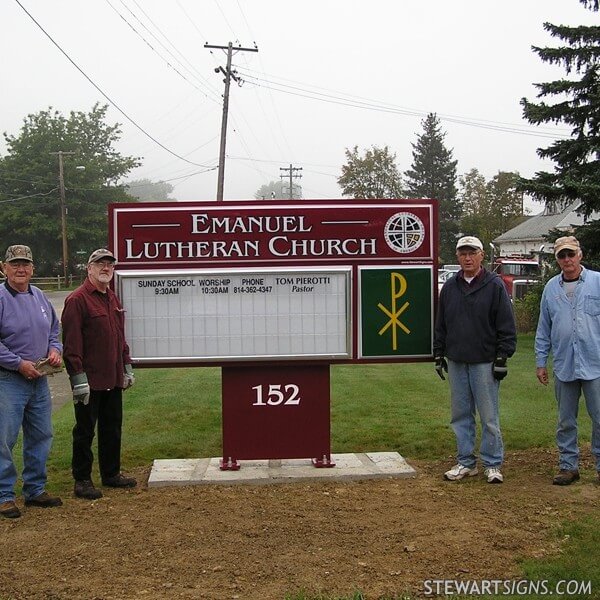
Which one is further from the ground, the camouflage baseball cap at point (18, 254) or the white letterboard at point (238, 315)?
the camouflage baseball cap at point (18, 254)

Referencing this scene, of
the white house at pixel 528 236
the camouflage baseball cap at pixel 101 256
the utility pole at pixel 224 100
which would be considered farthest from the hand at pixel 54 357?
the white house at pixel 528 236

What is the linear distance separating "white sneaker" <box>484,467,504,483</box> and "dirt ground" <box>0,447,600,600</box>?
6 centimetres

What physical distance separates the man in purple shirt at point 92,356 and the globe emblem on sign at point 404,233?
2.42 meters

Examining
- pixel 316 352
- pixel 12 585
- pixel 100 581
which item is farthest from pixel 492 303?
pixel 12 585

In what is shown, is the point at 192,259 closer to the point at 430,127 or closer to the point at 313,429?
the point at 313,429

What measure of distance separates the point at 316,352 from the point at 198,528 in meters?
2.04

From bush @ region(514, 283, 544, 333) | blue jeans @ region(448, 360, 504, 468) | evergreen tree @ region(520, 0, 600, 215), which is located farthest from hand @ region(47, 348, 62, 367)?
bush @ region(514, 283, 544, 333)

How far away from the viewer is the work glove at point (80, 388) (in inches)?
233

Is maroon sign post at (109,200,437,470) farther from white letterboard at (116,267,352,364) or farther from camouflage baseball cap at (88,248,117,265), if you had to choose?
camouflage baseball cap at (88,248,117,265)

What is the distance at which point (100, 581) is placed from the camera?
4.52 meters

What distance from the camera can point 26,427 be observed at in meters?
6.00

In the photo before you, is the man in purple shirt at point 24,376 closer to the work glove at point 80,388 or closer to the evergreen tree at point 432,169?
the work glove at point 80,388

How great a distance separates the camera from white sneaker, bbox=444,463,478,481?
6531 mm

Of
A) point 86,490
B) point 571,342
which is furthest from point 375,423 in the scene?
point 86,490
